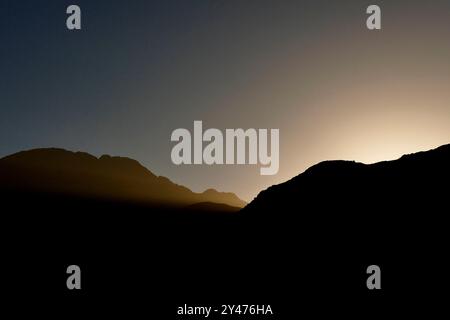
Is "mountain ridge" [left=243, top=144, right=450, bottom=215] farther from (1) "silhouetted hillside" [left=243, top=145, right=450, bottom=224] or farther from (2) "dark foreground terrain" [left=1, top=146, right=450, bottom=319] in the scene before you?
(2) "dark foreground terrain" [left=1, top=146, right=450, bottom=319]

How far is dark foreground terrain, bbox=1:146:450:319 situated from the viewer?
2099 inches

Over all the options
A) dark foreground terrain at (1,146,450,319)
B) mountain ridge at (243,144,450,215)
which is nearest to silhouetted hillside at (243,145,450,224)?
mountain ridge at (243,144,450,215)

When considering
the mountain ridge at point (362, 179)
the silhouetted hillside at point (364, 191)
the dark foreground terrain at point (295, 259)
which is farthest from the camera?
the mountain ridge at point (362, 179)

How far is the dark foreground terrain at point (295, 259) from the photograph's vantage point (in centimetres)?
5331

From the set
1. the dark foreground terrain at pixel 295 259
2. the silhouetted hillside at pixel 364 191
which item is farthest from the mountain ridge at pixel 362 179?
the dark foreground terrain at pixel 295 259

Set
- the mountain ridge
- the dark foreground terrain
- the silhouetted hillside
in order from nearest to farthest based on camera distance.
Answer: the dark foreground terrain → the silhouetted hillside → the mountain ridge

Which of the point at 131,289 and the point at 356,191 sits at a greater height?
the point at 356,191

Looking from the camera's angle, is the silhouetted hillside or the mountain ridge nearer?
the silhouetted hillside

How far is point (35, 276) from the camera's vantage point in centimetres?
7769

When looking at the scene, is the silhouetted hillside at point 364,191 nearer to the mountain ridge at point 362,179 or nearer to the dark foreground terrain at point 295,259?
A: the mountain ridge at point 362,179

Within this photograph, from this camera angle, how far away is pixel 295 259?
214 ft
